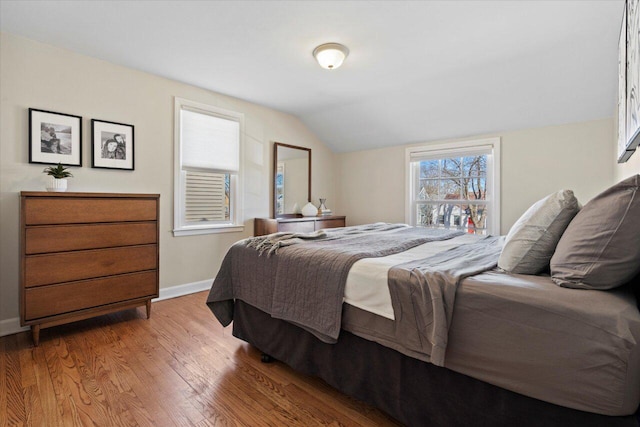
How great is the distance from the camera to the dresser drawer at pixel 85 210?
227cm

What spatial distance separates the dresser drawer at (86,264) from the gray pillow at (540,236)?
2.76 meters

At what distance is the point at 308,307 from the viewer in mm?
1729

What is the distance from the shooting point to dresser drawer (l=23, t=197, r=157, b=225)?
7.44 ft

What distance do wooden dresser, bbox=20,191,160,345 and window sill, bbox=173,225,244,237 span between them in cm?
67

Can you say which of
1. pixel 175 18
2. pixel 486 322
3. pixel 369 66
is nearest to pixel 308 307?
pixel 486 322

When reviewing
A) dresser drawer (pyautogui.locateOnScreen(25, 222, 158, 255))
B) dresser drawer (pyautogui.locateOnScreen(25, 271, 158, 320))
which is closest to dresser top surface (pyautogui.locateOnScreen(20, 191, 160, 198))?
dresser drawer (pyautogui.locateOnScreen(25, 222, 158, 255))

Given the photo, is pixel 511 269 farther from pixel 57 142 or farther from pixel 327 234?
pixel 57 142

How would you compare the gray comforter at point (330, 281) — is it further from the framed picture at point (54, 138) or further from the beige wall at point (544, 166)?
the framed picture at point (54, 138)

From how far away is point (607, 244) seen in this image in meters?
1.05

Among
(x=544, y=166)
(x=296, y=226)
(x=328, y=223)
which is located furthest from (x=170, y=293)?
(x=544, y=166)

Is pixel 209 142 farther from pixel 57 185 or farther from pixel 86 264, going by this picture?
pixel 86 264

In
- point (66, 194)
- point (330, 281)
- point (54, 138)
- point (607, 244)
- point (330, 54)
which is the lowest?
point (330, 281)

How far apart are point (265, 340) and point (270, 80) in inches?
104

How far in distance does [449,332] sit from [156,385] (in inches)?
63.7
